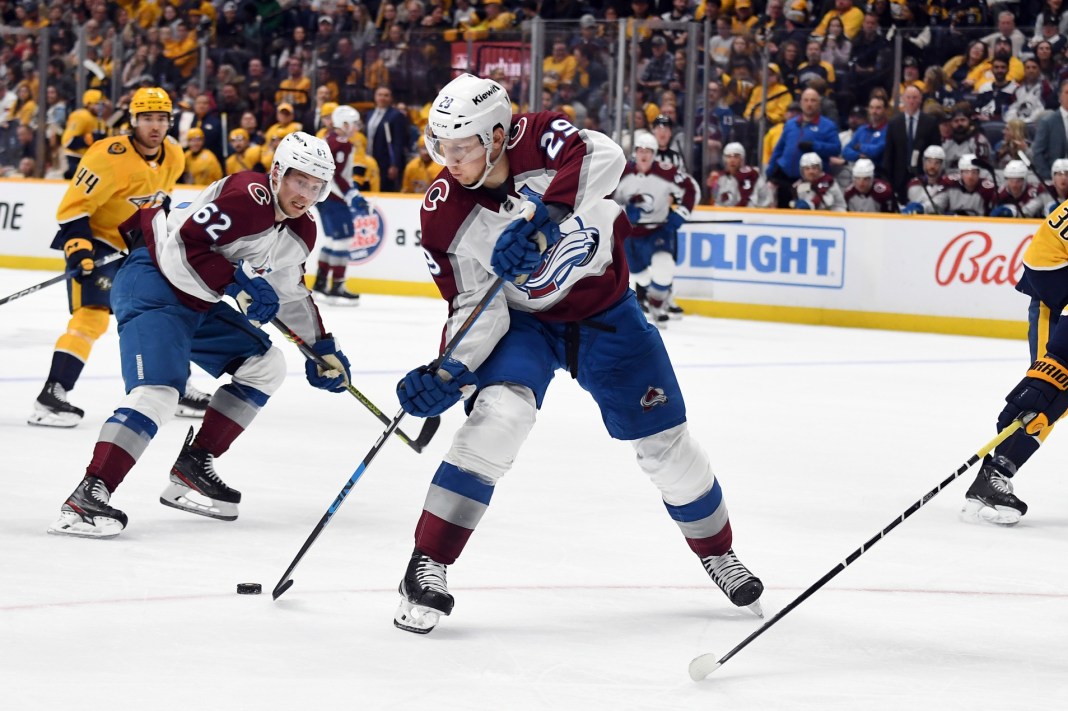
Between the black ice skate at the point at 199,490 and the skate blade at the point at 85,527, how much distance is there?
1.13 feet

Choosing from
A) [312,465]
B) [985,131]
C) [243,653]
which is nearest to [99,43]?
[985,131]

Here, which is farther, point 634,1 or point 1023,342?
point 634,1

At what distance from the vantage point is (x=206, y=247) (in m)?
4.17

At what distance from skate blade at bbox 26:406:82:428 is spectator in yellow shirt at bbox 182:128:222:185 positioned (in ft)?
23.4

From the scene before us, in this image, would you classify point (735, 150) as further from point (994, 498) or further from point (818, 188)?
point (994, 498)

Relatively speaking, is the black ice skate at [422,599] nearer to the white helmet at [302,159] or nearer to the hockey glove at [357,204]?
the white helmet at [302,159]

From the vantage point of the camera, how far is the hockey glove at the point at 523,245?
3.03m

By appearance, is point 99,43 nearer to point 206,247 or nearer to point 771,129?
point 771,129

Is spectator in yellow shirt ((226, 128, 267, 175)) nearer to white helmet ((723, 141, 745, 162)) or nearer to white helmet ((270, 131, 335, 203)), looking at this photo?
white helmet ((723, 141, 745, 162))

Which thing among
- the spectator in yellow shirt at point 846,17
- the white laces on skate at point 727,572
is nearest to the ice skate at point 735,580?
the white laces on skate at point 727,572

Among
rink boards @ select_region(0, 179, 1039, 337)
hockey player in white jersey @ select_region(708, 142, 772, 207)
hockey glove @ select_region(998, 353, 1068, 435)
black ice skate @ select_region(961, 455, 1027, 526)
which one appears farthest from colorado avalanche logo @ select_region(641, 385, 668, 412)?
hockey player in white jersey @ select_region(708, 142, 772, 207)

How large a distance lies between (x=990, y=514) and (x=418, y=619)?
2067 mm

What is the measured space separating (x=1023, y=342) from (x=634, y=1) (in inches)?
176

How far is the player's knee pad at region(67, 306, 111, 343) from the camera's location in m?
5.84
